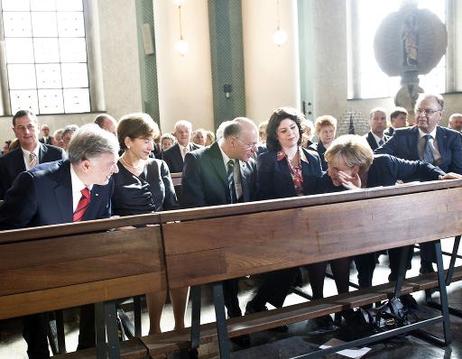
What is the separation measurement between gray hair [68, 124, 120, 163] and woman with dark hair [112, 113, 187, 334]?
2.14ft

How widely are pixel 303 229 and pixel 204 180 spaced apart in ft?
3.62

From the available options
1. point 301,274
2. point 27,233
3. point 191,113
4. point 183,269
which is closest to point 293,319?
point 183,269

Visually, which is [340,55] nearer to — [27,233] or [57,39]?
[57,39]

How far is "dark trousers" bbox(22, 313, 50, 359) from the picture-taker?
121 inches

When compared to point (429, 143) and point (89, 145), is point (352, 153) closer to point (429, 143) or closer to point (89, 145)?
point (429, 143)

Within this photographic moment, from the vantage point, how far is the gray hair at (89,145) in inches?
108

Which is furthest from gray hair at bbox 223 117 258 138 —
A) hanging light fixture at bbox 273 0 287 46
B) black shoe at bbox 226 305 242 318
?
hanging light fixture at bbox 273 0 287 46

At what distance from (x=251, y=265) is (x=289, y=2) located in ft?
35.4

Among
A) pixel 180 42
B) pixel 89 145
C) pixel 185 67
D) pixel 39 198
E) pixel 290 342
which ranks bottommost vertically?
pixel 290 342

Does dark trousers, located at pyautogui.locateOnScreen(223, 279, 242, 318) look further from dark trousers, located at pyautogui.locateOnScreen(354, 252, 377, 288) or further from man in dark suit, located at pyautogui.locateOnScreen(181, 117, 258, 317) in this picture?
dark trousers, located at pyautogui.locateOnScreen(354, 252, 377, 288)

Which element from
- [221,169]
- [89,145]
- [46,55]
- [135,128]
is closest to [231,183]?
[221,169]

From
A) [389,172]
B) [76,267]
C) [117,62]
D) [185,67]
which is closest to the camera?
[76,267]

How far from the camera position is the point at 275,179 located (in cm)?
391

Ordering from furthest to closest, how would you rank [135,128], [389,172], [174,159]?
[174,159] < [389,172] < [135,128]
